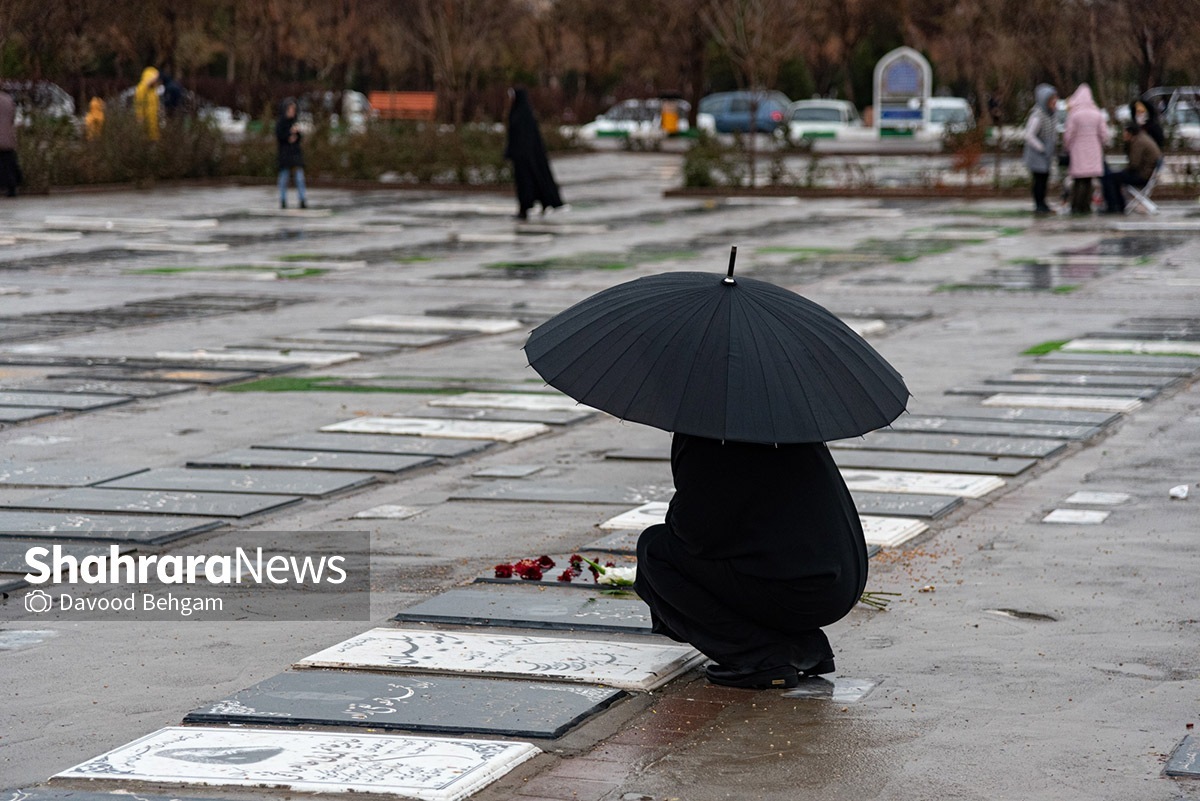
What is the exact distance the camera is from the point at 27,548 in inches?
292

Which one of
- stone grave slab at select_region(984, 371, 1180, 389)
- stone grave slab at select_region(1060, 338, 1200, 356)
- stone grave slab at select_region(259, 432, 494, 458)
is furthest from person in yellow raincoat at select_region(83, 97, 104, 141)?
stone grave slab at select_region(259, 432, 494, 458)

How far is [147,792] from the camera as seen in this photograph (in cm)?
457

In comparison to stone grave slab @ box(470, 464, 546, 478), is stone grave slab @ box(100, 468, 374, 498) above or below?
above

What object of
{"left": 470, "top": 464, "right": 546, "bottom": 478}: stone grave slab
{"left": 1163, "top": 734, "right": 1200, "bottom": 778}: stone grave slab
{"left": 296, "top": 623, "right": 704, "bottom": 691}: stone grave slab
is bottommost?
{"left": 1163, "top": 734, "right": 1200, "bottom": 778}: stone grave slab

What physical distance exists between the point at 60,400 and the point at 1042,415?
5.86 metres

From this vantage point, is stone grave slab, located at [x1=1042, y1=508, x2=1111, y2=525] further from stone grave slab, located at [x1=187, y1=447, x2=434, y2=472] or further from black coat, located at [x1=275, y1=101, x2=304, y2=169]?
black coat, located at [x1=275, y1=101, x2=304, y2=169]

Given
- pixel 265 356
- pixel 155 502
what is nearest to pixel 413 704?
pixel 155 502

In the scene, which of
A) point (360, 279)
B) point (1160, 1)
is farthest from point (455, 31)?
point (360, 279)

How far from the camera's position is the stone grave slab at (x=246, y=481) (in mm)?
8648

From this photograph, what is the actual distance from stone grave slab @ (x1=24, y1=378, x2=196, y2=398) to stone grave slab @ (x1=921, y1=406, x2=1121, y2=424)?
488 cm

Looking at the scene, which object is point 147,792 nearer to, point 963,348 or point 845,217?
point 963,348

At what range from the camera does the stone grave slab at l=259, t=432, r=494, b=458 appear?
975 cm

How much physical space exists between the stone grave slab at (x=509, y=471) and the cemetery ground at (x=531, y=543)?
25 mm

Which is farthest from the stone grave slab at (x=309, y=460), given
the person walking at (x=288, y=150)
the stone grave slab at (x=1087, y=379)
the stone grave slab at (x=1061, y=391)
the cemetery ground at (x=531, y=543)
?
the person walking at (x=288, y=150)
